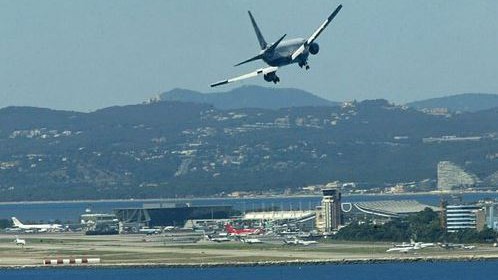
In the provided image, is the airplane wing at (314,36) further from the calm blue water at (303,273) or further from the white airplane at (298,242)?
the white airplane at (298,242)

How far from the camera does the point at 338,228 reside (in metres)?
154

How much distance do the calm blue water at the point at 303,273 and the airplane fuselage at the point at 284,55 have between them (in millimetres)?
34770

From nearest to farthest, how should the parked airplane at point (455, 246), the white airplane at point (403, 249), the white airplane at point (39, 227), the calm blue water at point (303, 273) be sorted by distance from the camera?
the calm blue water at point (303, 273)
the white airplane at point (403, 249)
the parked airplane at point (455, 246)
the white airplane at point (39, 227)

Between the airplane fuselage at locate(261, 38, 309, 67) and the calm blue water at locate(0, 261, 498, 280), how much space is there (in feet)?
114

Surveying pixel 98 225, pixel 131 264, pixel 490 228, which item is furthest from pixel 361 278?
pixel 98 225

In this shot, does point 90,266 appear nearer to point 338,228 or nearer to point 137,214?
point 338,228

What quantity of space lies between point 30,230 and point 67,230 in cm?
418

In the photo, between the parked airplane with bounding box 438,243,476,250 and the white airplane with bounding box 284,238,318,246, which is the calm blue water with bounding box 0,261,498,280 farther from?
the white airplane with bounding box 284,238,318,246

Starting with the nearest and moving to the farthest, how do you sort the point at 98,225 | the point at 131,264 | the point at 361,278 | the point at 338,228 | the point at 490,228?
the point at 361,278 < the point at 131,264 < the point at 490,228 < the point at 338,228 < the point at 98,225

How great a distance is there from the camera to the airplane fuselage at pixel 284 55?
75500 mm

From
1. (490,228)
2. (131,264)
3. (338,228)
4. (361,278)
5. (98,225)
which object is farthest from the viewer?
(98,225)

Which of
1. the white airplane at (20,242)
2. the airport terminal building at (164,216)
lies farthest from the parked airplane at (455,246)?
the airport terminal building at (164,216)

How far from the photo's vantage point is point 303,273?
114 metres

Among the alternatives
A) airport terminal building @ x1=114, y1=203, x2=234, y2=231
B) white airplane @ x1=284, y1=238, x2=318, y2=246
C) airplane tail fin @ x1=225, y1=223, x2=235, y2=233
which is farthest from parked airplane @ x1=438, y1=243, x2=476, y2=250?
airport terminal building @ x1=114, y1=203, x2=234, y2=231
